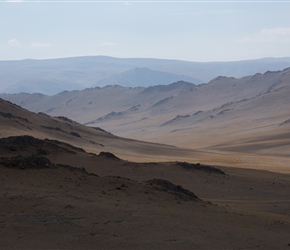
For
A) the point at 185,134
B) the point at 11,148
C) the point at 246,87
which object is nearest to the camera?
the point at 11,148

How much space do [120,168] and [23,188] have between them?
8.38 m

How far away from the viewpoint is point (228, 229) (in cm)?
1102

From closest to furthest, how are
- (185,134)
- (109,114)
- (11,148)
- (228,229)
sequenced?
(228,229) < (11,148) < (185,134) < (109,114)

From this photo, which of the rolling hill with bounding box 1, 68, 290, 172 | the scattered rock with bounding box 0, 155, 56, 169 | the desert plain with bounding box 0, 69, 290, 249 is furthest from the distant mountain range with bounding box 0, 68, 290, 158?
the scattered rock with bounding box 0, 155, 56, 169

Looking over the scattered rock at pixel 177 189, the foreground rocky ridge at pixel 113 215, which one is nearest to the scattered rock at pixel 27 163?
the foreground rocky ridge at pixel 113 215

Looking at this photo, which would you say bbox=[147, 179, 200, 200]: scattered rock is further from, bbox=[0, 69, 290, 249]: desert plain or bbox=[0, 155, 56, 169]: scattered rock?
bbox=[0, 155, 56, 169]: scattered rock

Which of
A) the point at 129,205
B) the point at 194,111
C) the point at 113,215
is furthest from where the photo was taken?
the point at 194,111

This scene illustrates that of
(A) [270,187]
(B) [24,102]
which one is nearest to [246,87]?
(B) [24,102]

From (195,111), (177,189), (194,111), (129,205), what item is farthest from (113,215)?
(194,111)

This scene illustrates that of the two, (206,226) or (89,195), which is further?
(89,195)

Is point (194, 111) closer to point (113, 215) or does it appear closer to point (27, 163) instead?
point (27, 163)

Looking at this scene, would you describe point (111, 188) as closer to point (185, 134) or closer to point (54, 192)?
point (54, 192)

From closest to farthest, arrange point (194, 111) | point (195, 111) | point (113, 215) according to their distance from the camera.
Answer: point (113, 215) < point (195, 111) < point (194, 111)

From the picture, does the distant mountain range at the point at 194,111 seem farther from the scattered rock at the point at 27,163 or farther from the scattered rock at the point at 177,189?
the scattered rock at the point at 27,163
